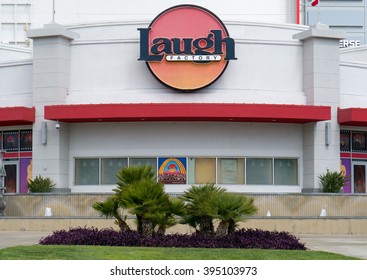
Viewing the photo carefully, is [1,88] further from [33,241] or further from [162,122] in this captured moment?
[33,241]

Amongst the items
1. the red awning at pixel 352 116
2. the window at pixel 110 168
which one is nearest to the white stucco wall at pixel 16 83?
the window at pixel 110 168

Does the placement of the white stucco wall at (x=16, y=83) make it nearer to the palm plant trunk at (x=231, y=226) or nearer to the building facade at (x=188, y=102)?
the building facade at (x=188, y=102)

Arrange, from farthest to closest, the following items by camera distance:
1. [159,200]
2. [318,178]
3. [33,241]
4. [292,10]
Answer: [292,10] → [318,178] → [33,241] → [159,200]

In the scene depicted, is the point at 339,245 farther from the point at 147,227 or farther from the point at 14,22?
the point at 14,22

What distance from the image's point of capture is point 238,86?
41156 millimetres

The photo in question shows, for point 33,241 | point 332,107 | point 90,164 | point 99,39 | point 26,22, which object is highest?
point 26,22

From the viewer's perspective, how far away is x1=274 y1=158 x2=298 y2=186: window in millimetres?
41853

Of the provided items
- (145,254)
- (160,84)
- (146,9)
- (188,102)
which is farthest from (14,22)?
(145,254)

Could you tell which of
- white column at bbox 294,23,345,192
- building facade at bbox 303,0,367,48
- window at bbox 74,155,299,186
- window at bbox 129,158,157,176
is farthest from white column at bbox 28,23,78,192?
building facade at bbox 303,0,367,48

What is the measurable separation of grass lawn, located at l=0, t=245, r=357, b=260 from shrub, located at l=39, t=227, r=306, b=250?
890mm

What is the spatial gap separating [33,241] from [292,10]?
146 ft

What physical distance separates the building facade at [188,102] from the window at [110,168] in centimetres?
5

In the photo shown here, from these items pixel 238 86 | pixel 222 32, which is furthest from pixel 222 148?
pixel 222 32

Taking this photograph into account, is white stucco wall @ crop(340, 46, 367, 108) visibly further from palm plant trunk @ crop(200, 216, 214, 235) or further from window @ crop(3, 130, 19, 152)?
palm plant trunk @ crop(200, 216, 214, 235)
